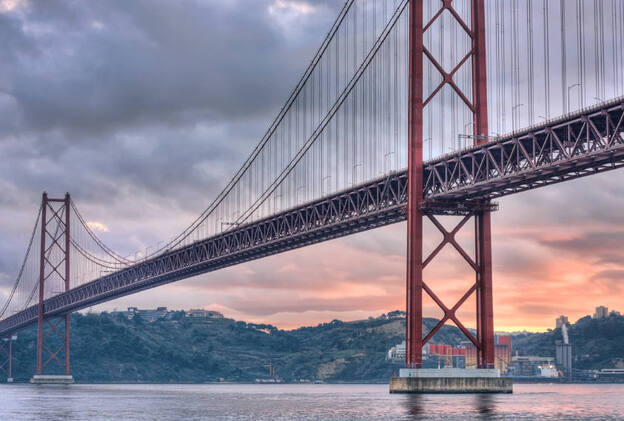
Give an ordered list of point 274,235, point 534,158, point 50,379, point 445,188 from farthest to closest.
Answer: point 50,379 → point 274,235 → point 445,188 → point 534,158

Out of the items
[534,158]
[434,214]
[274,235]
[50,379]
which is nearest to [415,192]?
[434,214]

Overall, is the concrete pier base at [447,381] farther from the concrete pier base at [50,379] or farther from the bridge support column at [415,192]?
the concrete pier base at [50,379]

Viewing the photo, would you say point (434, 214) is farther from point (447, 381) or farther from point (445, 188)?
point (447, 381)

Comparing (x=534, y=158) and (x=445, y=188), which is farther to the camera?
(x=445, y=188)

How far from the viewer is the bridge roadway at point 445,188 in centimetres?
4488

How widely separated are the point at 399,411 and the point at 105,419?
446 inches

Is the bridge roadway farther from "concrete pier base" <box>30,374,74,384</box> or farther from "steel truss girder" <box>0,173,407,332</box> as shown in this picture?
"concrete pier base" <box>30,374,74,384</box>

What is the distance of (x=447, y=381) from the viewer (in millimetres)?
53938

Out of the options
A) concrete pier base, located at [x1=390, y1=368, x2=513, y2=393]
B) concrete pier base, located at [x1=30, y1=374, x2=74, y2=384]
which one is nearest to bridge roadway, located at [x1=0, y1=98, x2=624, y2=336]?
concrete pier base, located at [x1=390, y1=368, x2=513, y2=393]

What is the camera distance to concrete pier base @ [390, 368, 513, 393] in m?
53.4

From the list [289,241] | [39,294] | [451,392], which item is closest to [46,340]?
[39,294]

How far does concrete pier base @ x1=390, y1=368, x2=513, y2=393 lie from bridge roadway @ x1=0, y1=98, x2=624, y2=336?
7824mm

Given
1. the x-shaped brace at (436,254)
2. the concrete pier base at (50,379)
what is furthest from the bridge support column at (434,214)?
the concrete pier base at (50,379)

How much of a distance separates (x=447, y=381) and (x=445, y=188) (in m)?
9.21
